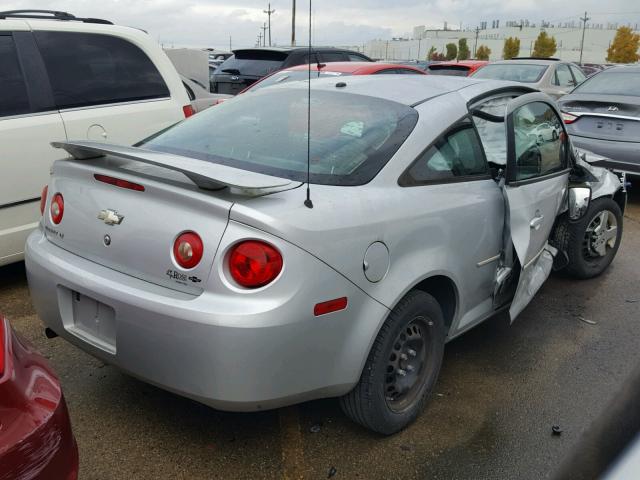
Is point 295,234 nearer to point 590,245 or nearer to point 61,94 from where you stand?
point 61,94

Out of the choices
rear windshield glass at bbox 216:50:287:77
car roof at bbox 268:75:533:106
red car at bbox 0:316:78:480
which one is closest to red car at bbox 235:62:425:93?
rear windshield glass at bbox 216:50:287:77

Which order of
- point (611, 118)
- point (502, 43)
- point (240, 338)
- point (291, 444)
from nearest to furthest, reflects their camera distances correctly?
point (240, 338) < point (291, 444) < point (611, 118) < point (502, 43)

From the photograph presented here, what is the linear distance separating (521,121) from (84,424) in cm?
284

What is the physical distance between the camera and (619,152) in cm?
659

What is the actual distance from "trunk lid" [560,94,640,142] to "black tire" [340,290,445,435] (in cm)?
484

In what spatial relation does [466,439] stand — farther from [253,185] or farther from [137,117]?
[137,117]

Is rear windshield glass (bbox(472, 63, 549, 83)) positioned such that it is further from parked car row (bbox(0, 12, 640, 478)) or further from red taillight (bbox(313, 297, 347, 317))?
red taillight (bbox(313, 297, 347, 317))

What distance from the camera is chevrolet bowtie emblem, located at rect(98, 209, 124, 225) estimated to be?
2.40 meters

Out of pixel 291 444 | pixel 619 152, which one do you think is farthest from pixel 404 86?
pixel 619 152

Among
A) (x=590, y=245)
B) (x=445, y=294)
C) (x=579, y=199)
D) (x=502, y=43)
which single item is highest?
(x=502, y=43)

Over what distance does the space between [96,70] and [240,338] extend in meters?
3.36

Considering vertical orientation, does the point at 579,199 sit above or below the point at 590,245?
above

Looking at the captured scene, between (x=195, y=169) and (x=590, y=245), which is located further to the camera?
(x=590, y=245)

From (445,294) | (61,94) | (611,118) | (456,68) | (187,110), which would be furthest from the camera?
(456,68)
